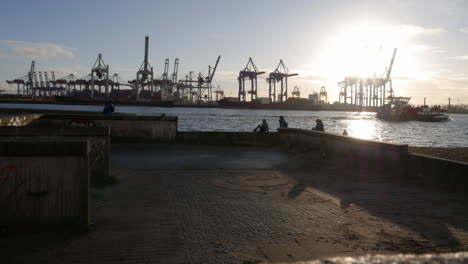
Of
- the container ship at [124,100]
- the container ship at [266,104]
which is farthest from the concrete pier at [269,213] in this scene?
the container ship at [266,104]

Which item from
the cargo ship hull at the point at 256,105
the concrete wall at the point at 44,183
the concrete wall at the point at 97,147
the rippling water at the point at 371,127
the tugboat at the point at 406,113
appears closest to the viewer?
the concrete wall at the point at 44,183

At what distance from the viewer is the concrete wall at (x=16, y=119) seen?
12.0 meters

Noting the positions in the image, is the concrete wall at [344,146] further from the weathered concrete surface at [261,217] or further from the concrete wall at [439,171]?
the weathered concrete surface at [261,217]

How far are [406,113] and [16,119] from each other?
332 ft

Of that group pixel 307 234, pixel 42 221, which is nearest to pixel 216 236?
pixel 307 234

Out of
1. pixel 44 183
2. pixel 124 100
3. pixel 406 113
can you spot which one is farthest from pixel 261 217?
pixel 124 100

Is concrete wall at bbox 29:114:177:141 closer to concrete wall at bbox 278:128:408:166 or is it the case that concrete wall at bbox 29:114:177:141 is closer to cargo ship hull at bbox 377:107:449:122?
concrete wall at bbox 278:128:408:166

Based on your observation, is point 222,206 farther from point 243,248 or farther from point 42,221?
point 42,221

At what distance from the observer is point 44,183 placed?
15.8 feet

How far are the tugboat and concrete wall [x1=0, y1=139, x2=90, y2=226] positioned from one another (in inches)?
4103

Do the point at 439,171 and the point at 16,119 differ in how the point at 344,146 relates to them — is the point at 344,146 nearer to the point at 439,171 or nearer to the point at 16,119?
the point at 439,171

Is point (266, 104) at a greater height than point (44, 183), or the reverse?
point (266, 104)

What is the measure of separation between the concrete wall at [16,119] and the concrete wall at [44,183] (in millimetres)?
7947

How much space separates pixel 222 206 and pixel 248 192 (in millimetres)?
1319
